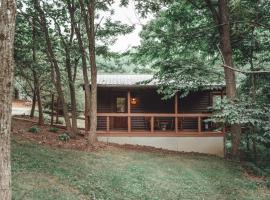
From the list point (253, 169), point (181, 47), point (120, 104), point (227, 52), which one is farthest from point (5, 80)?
point (120, 104)

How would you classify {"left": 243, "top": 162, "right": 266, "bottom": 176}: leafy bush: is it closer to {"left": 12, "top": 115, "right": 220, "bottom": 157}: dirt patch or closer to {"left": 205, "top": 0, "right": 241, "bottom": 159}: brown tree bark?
{"left": 205, "top": 0, "right": 241, "bottom": 159}: brown tree bark

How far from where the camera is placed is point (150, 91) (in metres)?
20.8

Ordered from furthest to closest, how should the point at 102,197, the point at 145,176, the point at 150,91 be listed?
the point at 150,91 → the point at 145,176 → the point at 102,197

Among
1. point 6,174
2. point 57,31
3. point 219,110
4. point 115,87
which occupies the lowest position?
point 6,174

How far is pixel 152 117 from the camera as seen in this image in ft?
57.1

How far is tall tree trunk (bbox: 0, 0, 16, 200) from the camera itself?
595cm

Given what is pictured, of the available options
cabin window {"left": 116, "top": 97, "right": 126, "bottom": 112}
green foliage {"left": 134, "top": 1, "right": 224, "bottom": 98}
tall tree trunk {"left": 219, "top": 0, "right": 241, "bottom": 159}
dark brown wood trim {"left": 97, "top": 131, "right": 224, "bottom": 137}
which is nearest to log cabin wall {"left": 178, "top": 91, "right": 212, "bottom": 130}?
cabin window {"left": 116, "top": 97, "right": 126, "bottom": 112}

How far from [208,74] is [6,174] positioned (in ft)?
34.6

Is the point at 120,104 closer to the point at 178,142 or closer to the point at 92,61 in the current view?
the point at 178,142

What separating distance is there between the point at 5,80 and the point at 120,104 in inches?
608

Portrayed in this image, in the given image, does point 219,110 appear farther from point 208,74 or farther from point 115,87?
point 115,87

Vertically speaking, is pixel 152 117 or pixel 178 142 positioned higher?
pixel 152 117

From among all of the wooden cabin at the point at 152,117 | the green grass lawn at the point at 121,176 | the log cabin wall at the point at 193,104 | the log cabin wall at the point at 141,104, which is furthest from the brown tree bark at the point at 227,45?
the log cabin wall at the point at 193,104

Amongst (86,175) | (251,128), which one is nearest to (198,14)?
(251,128)
